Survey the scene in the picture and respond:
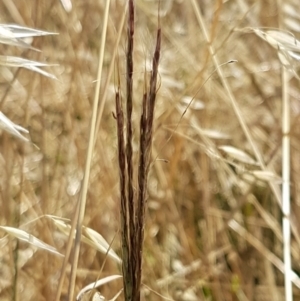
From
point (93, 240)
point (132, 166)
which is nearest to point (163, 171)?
point (93, 240)

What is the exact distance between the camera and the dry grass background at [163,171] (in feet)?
2.53

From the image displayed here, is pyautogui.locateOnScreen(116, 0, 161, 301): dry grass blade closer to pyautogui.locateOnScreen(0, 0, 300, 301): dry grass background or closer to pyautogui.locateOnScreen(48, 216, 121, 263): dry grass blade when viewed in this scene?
pyautogui.locateOnScreen(48, 216, 121, 263): dry grass blade

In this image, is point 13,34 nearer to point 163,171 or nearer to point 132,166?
point 132,166

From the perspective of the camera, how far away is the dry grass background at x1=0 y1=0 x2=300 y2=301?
77cm

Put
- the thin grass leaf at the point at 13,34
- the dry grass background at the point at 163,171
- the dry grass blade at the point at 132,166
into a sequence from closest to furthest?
the dry grass blade at the point at 132,166, the thin grass leaf at the point at 13,34, the dry grass background at the point at 163,171

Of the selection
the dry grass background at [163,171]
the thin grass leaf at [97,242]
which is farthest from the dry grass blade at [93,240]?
the dry grass background at [163,171]

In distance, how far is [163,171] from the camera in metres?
0.96

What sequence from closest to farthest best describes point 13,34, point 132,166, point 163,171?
1. point 132,166
2. point 13,34
3. point 163,171

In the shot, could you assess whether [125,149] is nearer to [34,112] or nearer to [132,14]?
[132,14]

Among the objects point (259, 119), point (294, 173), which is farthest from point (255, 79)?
point (294, 173)

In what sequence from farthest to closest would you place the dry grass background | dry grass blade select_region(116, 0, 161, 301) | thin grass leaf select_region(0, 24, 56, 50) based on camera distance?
1. the dry grass background
2. thin grass leaf select_region(0, 24, 56, 50)
3. dry grass blade select_region(116, 0, 161, 301)

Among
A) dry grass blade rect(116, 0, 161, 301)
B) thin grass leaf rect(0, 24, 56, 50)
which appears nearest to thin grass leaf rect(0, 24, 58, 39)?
thin grass leaf rect(0, 24, 56, 50)

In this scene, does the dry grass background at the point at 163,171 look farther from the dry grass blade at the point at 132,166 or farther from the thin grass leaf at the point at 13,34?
the dry grass blade at the point at 132,166

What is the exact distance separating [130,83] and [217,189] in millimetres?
915
